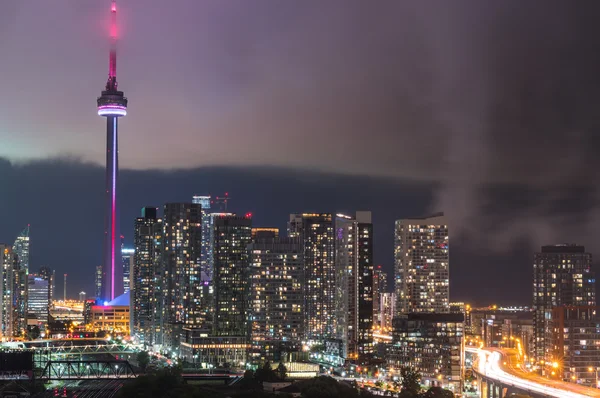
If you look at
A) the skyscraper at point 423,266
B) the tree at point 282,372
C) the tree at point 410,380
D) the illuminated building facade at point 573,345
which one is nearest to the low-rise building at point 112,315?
the skyscraper at point 423,266

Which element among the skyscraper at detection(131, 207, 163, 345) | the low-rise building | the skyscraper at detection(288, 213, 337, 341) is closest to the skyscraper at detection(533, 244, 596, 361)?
the skyscraper at detection(288, 213, 337, 341)

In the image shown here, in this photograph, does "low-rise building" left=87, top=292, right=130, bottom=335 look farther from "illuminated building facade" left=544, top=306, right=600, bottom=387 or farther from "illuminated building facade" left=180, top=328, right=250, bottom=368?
"illuminated building facade" left=544, top=306, right=600, bottom=387

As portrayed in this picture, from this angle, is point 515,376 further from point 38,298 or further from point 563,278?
point 38,298

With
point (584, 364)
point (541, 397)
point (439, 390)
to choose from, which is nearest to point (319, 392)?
point (439, 390)

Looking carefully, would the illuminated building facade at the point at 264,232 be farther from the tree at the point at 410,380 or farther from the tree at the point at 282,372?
the tree at the point at 410,380

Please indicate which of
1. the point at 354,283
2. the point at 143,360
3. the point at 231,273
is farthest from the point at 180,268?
the point at 143,360
